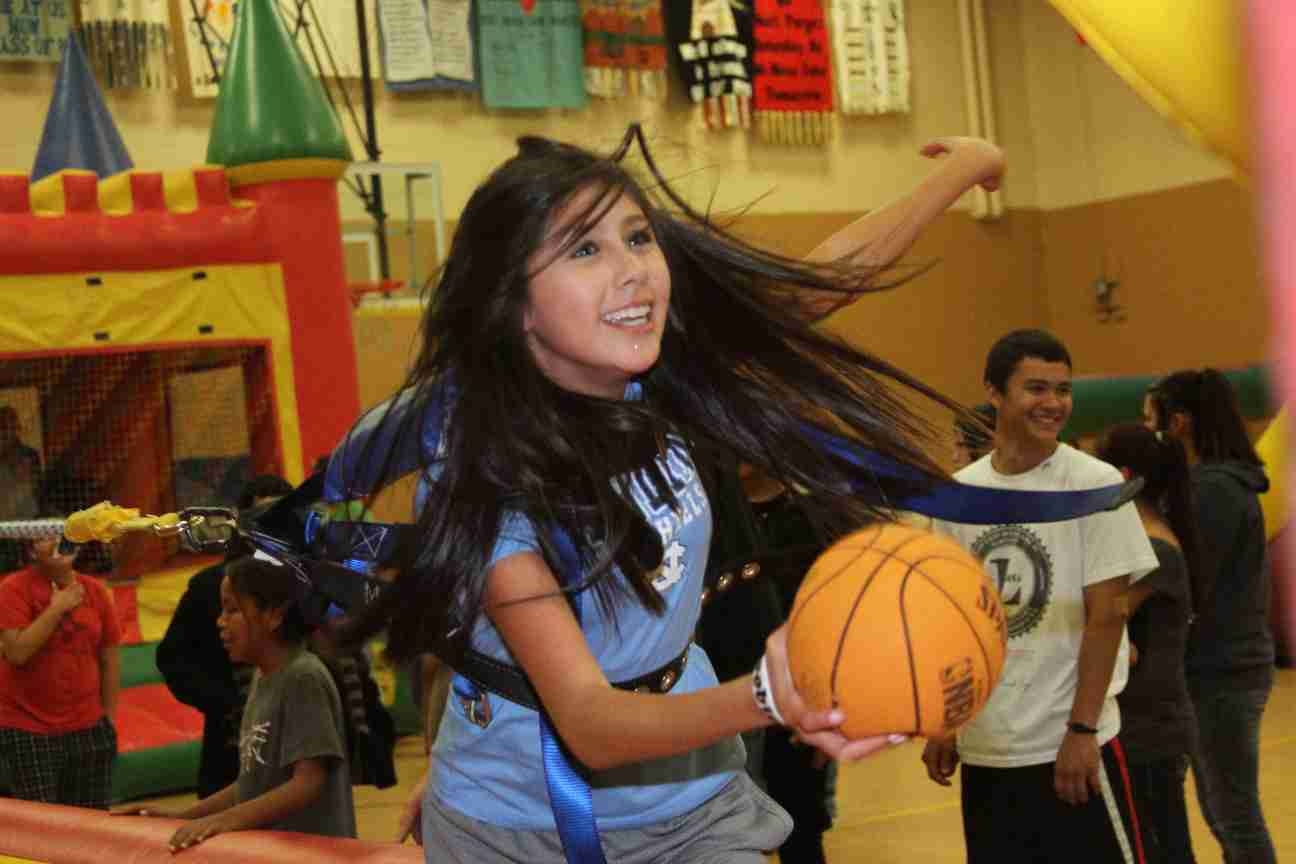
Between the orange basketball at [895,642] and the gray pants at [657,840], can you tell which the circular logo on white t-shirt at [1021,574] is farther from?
the orange basketball at [895,642]

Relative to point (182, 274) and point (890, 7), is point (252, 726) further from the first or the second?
point (890, 7)

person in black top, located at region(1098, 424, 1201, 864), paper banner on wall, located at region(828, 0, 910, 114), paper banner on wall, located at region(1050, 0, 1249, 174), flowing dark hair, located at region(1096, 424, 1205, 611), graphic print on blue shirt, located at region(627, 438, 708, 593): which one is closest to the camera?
paper banner on wall, located at region(1050, 0, 1249, 174)

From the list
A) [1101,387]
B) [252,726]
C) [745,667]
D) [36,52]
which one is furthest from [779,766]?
[36,52]

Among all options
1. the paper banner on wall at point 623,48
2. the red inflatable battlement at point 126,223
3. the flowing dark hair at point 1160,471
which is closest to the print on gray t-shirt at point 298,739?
the flowing dark hair at point 1160,471

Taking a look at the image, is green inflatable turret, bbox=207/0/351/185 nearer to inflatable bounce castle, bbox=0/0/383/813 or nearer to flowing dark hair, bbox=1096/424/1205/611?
inflatable bounce castle, bbox=0/0/383/813

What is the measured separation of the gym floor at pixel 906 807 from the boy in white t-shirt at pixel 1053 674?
6.74 ft

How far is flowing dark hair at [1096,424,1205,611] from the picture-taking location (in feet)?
13.5

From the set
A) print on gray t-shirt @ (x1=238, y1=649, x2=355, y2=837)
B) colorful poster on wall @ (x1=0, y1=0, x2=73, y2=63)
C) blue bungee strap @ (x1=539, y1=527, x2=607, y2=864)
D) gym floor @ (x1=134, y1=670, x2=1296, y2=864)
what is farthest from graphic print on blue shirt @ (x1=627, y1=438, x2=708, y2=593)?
colorful poster on wall @ (x1=0, y1=0, x2=73, y2=63)

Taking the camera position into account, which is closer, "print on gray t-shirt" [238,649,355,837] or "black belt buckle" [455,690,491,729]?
"black belt buckle" [455,690,491,729]

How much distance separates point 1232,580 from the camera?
4.34 meters

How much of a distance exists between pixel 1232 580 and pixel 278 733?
7.87ft

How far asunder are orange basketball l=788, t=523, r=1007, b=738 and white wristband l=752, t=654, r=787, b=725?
0.02 metres

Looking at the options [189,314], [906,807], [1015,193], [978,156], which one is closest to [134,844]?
[978,156]

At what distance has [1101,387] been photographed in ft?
32.2
